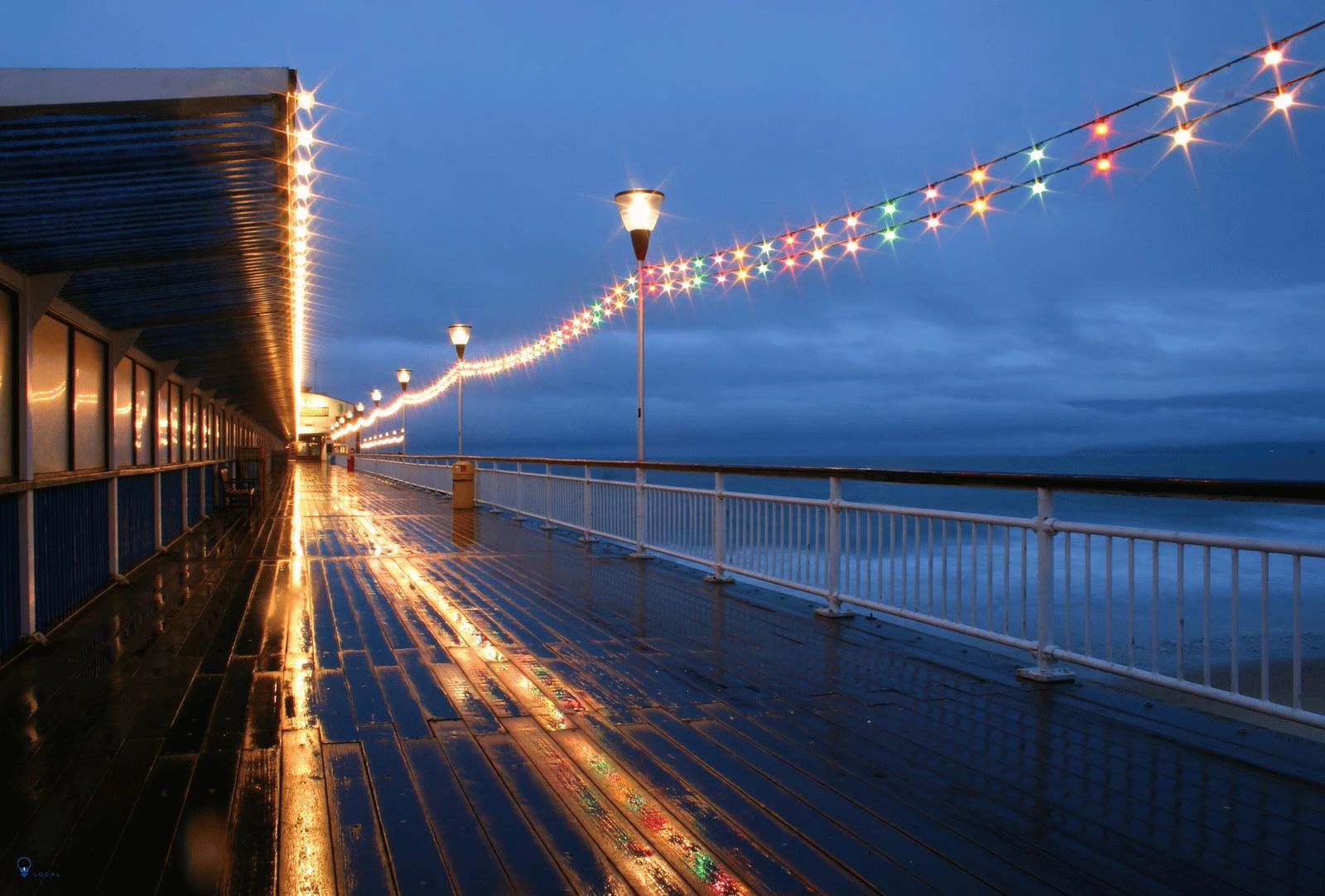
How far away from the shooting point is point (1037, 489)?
4520 millimetres

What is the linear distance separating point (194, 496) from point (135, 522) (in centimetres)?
478

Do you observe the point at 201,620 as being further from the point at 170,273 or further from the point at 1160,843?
the point at 1160,843

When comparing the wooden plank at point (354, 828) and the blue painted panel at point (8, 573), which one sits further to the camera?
the blue painted panel at point (8, 573)

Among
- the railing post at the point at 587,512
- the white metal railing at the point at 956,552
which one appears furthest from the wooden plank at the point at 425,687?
the railing post at the point at 587,512

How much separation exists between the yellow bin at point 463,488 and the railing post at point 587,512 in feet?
18.2

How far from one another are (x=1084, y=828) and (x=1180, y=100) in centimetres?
432

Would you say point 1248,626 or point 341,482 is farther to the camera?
point 341,482

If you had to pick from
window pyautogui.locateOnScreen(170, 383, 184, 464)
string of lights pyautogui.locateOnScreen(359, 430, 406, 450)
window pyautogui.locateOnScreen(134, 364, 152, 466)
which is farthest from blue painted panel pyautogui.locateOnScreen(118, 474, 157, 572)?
string of lights pyautogui.locateOnScreen(359, 430, 406, 450)

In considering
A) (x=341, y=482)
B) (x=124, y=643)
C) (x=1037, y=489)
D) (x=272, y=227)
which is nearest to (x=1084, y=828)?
(x=1037, y=489)

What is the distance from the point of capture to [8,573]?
4.88m

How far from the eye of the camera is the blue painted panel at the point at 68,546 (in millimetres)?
5477

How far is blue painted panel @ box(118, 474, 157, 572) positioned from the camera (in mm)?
7961

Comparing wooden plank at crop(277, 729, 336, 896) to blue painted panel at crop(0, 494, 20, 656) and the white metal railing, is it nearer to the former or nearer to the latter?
blue painted panel at crop(0, 494, 20, 656)

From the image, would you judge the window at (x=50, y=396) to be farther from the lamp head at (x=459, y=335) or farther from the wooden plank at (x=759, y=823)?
the lamp head at (x=459, y=335)
